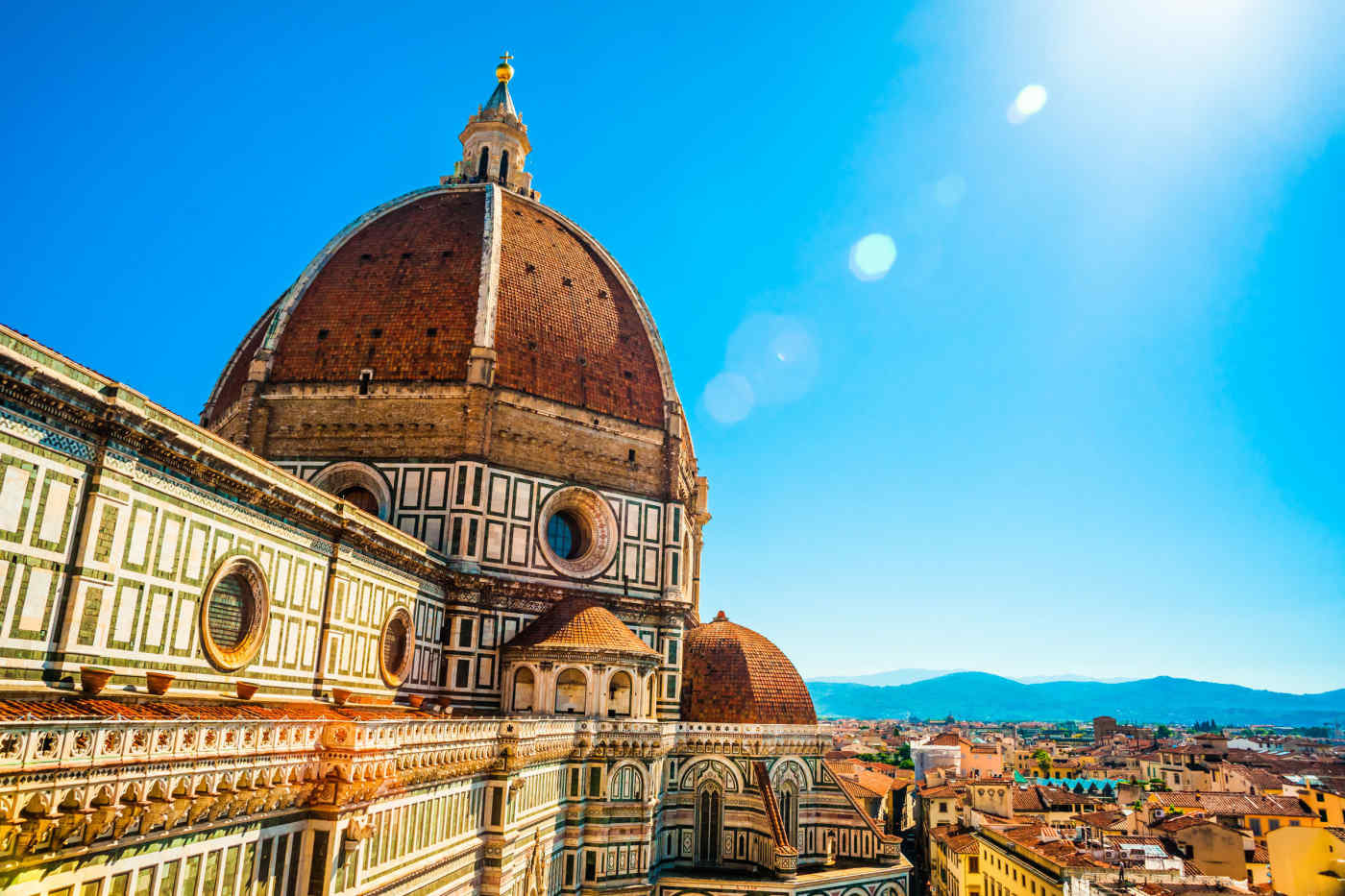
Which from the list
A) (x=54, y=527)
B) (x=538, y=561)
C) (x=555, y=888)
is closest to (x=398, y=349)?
(x=538, y=561)

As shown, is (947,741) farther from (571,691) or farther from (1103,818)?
(571,691)

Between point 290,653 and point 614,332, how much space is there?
2072 cm

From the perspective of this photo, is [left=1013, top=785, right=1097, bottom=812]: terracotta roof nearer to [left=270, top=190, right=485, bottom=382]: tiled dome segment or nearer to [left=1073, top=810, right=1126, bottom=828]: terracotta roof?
[left=1073, top=810, right=1126, bottom=828]: terracotta roof

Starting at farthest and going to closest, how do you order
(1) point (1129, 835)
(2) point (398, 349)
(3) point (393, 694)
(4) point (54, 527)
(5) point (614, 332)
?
1. (1) point (1129, 835)
2. (5) point (614, 332)
3. (2) point (398, 349)
4. (3) point (393, 694)
5. (4) point (54, 527)

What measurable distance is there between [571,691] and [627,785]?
3312mm

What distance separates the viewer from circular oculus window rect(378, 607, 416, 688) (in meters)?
24.6

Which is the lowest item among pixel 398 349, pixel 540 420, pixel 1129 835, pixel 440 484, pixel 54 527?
pixel 1129 835

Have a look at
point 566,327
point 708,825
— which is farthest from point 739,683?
point 566,327

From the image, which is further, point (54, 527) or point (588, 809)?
point (588, 809)

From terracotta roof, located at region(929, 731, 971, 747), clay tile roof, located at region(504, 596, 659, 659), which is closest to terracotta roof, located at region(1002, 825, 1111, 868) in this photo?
clay tile roof, located at region(504, 596, 659, 659)

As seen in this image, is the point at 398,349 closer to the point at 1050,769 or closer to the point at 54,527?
the point at 54,527

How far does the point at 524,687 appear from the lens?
29.5 m

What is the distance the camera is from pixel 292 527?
1972cm

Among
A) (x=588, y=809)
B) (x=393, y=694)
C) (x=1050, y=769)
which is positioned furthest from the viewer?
(x=1050, y=769)
